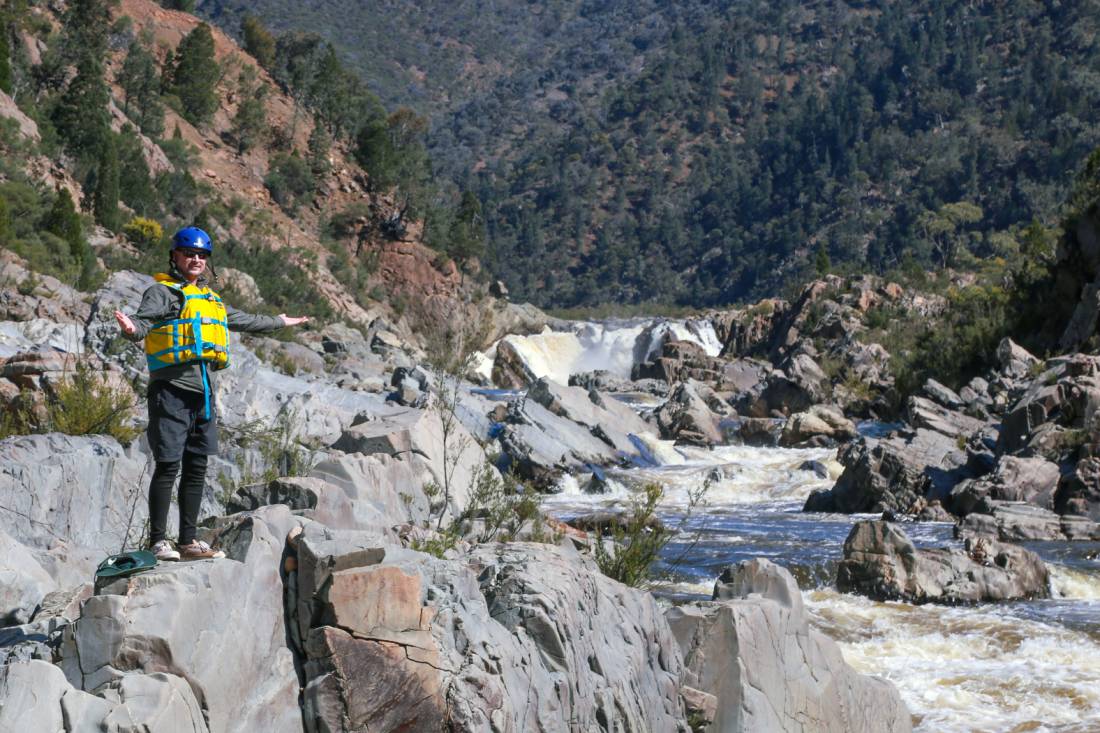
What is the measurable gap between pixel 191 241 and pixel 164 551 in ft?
4.87

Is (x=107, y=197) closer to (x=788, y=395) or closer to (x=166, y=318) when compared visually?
(x=788, y=395)

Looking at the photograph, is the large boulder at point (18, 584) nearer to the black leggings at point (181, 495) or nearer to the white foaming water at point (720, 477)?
the black leggings at point (181, 495)

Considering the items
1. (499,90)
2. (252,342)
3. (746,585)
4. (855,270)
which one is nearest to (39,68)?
(252,342)

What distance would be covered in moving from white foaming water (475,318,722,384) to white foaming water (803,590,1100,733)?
3767 cm

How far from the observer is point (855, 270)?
177 feet

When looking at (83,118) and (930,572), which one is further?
(83,118)

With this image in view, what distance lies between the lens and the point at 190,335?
522 centimetres

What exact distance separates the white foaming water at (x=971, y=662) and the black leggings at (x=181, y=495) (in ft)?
17.4

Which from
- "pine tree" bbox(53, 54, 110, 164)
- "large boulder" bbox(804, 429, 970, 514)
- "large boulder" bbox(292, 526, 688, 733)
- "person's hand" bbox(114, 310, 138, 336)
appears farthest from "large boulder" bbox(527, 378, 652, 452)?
"pine tree" bbox(53, 54, 110, 164)

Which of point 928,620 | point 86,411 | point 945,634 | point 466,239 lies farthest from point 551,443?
point 466,239

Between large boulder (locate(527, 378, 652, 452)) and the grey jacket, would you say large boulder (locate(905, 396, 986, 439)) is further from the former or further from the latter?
the grey jacket

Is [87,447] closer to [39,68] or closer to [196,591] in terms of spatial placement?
[196,591]

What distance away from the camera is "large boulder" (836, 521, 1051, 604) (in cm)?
1095

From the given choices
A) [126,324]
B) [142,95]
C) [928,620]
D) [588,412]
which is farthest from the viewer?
[142,95]
